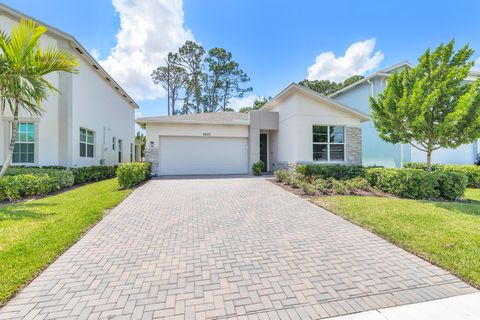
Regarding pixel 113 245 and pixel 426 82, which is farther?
pixel 426 82

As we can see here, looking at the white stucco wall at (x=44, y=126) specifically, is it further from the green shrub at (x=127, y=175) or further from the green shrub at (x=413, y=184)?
the green shrub at (x=413, y=184)

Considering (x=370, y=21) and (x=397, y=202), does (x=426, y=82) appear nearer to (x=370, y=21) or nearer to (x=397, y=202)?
(x=397, y=202)

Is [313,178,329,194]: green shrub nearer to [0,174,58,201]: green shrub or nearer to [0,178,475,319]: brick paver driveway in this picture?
[0,178,475,319]: brick paver driveway

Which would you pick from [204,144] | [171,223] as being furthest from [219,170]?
[171,223]

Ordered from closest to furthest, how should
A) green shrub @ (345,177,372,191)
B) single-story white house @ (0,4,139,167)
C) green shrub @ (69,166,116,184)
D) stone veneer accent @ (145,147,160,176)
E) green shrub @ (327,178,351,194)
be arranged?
green shrub @ (327,178,351,194), green shrub @ (345,177,372,191), single-story white house @ (0,4,139,167), green shrub @ (69,166,116,184), stone veneer accent @ (145,147,160,176)

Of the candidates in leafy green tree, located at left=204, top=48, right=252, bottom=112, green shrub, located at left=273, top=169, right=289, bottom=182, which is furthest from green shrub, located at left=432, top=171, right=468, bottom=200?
leafy green tree, located at left=204, top=48, right=252, bottom=112

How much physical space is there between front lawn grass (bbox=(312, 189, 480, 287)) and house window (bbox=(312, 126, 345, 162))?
17.8 ft

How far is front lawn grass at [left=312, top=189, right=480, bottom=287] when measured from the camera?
144 inches

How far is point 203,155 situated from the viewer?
47.9ft

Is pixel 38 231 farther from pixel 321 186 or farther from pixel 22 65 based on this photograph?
pixel 321 186

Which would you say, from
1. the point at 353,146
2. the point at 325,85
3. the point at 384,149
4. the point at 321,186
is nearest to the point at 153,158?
the point at 321,186

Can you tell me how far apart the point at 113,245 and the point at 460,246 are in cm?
648

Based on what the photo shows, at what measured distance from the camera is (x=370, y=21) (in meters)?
12.0

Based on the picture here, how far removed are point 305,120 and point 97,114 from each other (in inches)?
526
